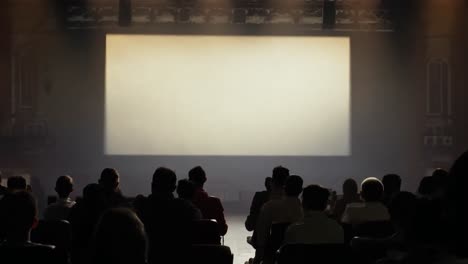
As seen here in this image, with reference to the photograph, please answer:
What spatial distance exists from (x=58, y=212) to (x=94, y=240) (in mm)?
3692

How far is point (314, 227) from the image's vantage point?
421 cm

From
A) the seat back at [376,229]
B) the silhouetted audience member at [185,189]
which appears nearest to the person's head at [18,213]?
the seat back at [376,229]

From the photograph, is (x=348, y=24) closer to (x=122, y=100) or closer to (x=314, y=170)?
(x=314, y=170)

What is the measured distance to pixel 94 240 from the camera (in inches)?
86.0

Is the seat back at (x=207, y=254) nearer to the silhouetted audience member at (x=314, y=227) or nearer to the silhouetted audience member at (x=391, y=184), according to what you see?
the silhouetted audience member at (x=314, y=227)

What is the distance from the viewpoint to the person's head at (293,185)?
5.47 metres

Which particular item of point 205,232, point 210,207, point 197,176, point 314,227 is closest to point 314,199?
point 314,227

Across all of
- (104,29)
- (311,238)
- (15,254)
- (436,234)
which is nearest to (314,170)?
(104,29)

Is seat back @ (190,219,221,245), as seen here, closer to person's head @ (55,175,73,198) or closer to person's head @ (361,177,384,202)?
person's head @ (361,177,384,202)

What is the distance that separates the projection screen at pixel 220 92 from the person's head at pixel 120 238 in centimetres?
1150

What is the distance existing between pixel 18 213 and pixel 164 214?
166cm

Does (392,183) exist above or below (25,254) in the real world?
above

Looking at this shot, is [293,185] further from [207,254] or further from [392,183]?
[207,254]

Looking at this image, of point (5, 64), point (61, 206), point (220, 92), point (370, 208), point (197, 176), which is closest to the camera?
point (370, 208)
